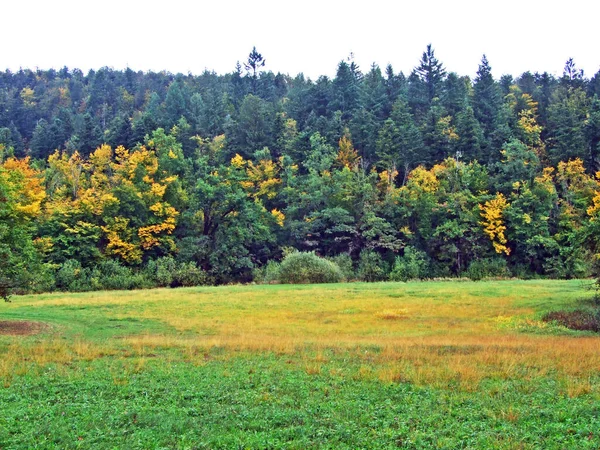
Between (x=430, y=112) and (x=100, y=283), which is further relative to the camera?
(x=430, y=112)

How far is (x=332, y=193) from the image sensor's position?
84375mm

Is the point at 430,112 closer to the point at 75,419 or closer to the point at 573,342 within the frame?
the point at 573,342

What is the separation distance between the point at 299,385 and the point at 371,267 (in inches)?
2475

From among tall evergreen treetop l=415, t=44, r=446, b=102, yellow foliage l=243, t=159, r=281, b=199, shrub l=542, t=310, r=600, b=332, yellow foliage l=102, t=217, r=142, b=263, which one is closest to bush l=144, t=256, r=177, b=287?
yellow foliage l=102, t=217, r=142, b=263

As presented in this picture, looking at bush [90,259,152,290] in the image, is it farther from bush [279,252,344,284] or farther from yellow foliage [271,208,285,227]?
yellow foliage [271,208,285,227]

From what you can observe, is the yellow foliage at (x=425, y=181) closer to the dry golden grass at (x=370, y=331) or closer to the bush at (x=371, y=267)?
the bush at (x=371, y=267)

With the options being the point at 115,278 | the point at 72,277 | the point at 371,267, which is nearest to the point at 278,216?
the point at 371,267

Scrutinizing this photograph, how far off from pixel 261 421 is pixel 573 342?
17.1 metres

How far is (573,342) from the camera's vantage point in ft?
75.4

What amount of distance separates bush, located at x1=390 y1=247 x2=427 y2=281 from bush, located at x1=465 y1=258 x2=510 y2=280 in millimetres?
6265

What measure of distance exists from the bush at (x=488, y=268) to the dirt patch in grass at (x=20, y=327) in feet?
184

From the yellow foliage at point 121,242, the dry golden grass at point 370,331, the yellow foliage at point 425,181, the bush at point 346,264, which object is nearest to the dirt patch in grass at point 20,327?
the dry golden grass at point 370,331

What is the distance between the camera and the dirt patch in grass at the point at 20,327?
83.3 ft

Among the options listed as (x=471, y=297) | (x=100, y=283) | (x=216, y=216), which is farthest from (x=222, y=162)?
(x=471, y=297)
